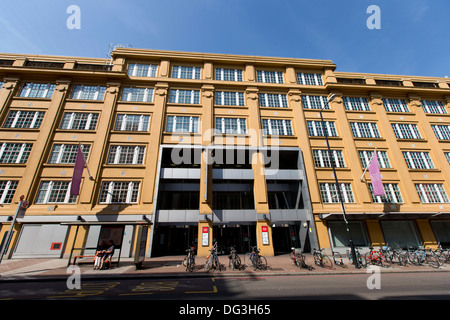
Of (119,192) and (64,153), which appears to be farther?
(64,153)

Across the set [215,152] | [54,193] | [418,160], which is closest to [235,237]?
[215,152]

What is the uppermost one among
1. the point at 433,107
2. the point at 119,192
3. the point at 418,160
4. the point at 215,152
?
the point at 433,107

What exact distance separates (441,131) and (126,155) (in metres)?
40.3

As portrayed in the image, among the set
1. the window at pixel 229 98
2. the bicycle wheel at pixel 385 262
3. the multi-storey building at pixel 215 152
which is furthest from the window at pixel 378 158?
the window at pixel 229 98

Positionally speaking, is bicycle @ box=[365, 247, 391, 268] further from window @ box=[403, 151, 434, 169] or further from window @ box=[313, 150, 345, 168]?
window @ box=[403, 151, 434, 169]

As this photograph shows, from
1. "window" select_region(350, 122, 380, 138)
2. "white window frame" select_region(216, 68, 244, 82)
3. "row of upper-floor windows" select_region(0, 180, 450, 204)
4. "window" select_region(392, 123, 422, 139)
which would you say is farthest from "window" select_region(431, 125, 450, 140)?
"white window frame" select_region(216, 68, 244, 82)

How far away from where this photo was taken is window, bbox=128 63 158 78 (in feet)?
82.2

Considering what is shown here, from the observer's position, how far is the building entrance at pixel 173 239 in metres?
19.2

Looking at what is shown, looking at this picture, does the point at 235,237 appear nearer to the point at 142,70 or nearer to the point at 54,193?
the point at 54,193

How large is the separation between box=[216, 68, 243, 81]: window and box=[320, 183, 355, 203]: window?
59.3ft

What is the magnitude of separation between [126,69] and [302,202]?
91.1ft

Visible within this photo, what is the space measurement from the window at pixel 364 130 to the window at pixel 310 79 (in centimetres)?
769

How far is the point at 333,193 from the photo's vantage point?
20.7m
